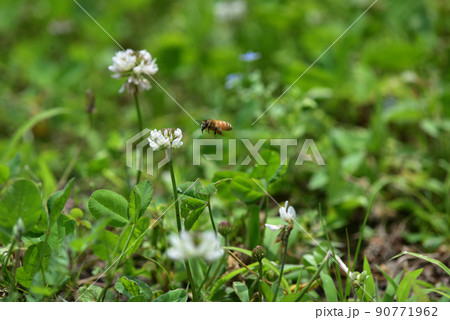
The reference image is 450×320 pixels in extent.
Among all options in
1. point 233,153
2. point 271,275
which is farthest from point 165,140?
point 233,153

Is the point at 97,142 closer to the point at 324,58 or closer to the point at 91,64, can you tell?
the point at 91,64

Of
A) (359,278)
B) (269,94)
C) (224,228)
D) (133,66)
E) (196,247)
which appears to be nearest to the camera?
(196,247)

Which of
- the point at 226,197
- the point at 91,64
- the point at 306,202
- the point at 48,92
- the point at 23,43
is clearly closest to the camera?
the point at 226,197

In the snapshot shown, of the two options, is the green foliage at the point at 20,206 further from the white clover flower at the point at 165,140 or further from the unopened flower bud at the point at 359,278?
the unopened flower bud at the point at 359,278

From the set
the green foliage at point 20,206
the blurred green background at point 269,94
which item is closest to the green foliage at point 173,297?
the green foliage at point 20,206

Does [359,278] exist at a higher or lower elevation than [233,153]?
lower

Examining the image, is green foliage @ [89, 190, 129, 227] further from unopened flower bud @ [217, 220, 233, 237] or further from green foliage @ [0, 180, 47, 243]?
unopened flower bud @ [217, 220, 233, 237]

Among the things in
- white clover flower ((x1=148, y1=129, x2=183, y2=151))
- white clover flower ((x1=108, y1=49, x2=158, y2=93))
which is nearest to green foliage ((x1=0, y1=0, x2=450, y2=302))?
white clover flower ((x1=148, y1=129, x2=183, y2=151))

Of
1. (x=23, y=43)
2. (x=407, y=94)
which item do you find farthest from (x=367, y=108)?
(x=23, y=43)

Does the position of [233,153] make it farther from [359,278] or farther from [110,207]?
[359,278]
